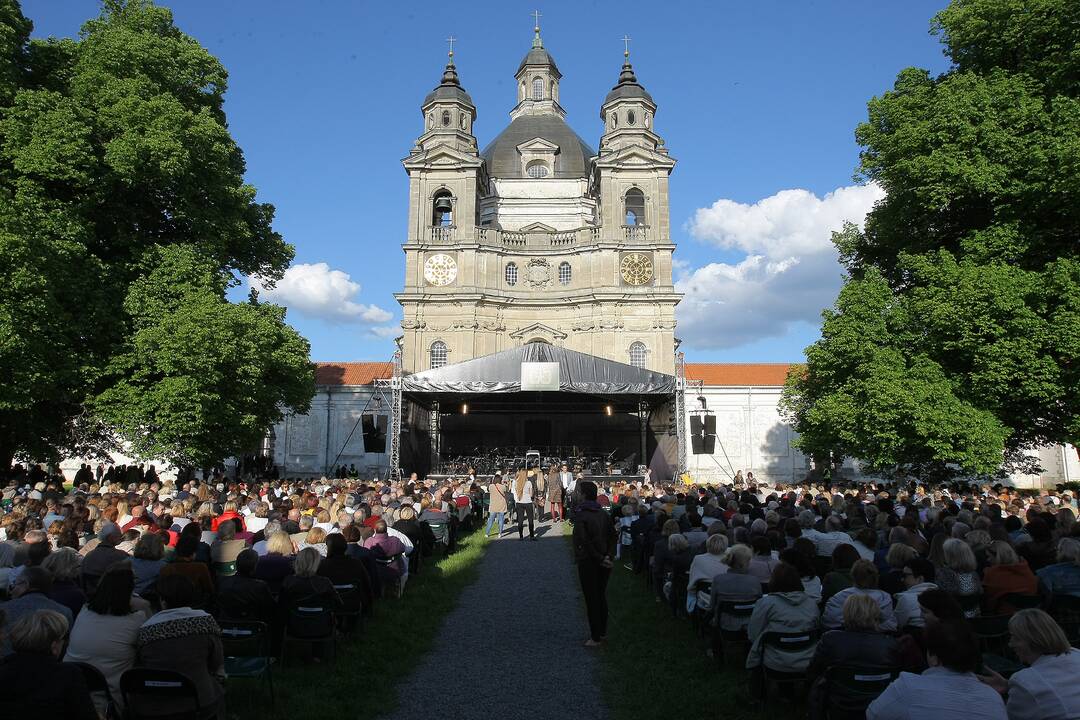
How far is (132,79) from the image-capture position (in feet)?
59.2

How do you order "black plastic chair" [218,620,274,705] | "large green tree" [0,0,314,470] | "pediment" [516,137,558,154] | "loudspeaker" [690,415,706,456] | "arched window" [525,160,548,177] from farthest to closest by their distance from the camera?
"arched window" [525,160,548,177], "pediment" [516,137,558,154], "loudspeaker" [690,415,706,456], "large green tree" [0,0,314,470], "black plastic chair" [218,620,274,705]

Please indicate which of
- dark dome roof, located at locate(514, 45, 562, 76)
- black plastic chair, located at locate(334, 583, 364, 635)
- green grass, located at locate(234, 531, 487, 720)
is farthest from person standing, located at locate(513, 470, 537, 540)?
dark dome roof, located at locate(514, 45, 562, 76)

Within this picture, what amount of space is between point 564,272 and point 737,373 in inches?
424

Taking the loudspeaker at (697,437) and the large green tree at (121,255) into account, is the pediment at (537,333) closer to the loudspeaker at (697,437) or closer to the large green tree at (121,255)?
the loudspeaker at (697,437)

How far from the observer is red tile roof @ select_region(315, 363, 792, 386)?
38.1 m

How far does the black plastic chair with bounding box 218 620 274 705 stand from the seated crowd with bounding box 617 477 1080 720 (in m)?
3.55

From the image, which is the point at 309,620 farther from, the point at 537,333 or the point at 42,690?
the point at 537,333

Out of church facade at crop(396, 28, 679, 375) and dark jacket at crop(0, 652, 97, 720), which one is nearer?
dark jacket at crop(0, 652, 97, 720)

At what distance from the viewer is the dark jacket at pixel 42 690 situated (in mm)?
3205

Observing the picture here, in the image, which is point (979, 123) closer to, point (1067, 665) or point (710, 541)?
point (710, 541)

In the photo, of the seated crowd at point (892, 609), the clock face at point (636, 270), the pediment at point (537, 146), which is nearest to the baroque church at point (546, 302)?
the clock face at point (636, 270)

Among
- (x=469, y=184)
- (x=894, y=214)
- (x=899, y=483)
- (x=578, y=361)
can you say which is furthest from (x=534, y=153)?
(x=899, y=483)

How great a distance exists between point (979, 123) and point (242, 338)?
18284 mm

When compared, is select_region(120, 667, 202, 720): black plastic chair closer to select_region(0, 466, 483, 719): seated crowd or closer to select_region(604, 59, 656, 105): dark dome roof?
select_region(0, 466, 483, 719): seated crowd
